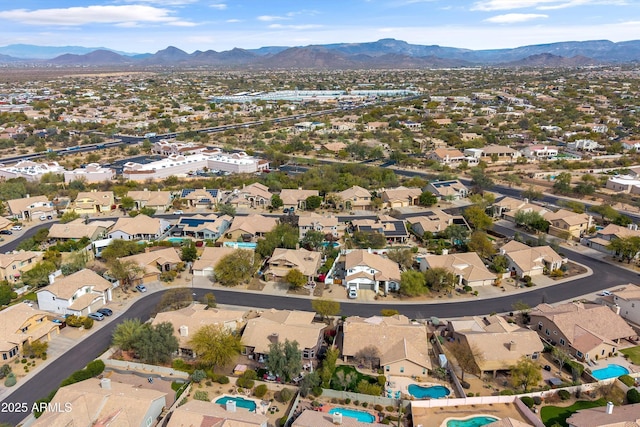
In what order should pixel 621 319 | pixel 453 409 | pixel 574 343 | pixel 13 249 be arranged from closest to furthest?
pixel 453 409 → pixel 574 343 → pixel 621 319 → pixel 13 249

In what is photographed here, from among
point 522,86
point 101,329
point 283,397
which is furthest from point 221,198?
point 522,86

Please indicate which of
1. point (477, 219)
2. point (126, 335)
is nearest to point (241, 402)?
point (126, 335)

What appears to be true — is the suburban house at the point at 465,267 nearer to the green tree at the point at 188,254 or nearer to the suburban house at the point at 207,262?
the suburban house at the point at 207,262

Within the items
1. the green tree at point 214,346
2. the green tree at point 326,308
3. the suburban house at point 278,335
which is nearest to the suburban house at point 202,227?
the green tree at point 326,308

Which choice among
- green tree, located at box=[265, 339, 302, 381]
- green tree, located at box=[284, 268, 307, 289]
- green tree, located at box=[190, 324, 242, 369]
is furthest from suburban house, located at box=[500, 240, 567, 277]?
green tree, located at box=[190, 324, 242, 369]

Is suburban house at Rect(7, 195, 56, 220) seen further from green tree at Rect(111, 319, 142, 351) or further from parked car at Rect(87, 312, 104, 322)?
green tree at Rect(111, 319, 142, 351)

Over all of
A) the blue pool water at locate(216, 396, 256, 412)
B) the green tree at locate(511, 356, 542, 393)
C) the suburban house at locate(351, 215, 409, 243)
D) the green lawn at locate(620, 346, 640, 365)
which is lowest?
the green lawn at locate(620, 346, 640, 365)

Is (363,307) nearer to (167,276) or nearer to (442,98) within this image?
(167,276)
